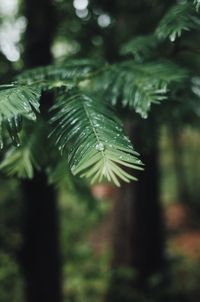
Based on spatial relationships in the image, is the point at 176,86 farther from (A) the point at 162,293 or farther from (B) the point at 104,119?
(A) the point at 162,293

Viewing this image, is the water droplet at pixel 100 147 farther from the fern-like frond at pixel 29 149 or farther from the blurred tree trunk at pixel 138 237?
the blurred tree trunk at pixel 138 237

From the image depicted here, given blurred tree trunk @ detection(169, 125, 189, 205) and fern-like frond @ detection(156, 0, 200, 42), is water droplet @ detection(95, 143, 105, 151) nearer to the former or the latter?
fern-like frond @ detection(156, 0, 200, 42)

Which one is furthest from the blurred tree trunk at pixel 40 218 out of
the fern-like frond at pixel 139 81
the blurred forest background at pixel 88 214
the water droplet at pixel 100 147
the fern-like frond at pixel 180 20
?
the water droplet at pixel 100 147

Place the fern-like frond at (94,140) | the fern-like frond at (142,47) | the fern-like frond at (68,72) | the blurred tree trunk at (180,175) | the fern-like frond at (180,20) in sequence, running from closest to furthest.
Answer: the fern-like frond at (94,140) < the fern-like frond at (180,20) < the fern-like frond at (68,72) < the fern-like frond at (142,47) < the blurred tree trunk at (180,175)

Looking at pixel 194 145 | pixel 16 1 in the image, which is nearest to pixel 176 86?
pixel 16 1

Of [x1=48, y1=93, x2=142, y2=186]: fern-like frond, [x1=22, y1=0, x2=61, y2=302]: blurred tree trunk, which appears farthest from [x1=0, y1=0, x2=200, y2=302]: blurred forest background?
[x1=48, y1=93, x2=142, y2=186]: fern-like frond

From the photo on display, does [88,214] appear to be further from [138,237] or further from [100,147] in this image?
[100,147]

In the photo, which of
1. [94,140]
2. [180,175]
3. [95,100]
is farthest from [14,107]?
[180,175]
